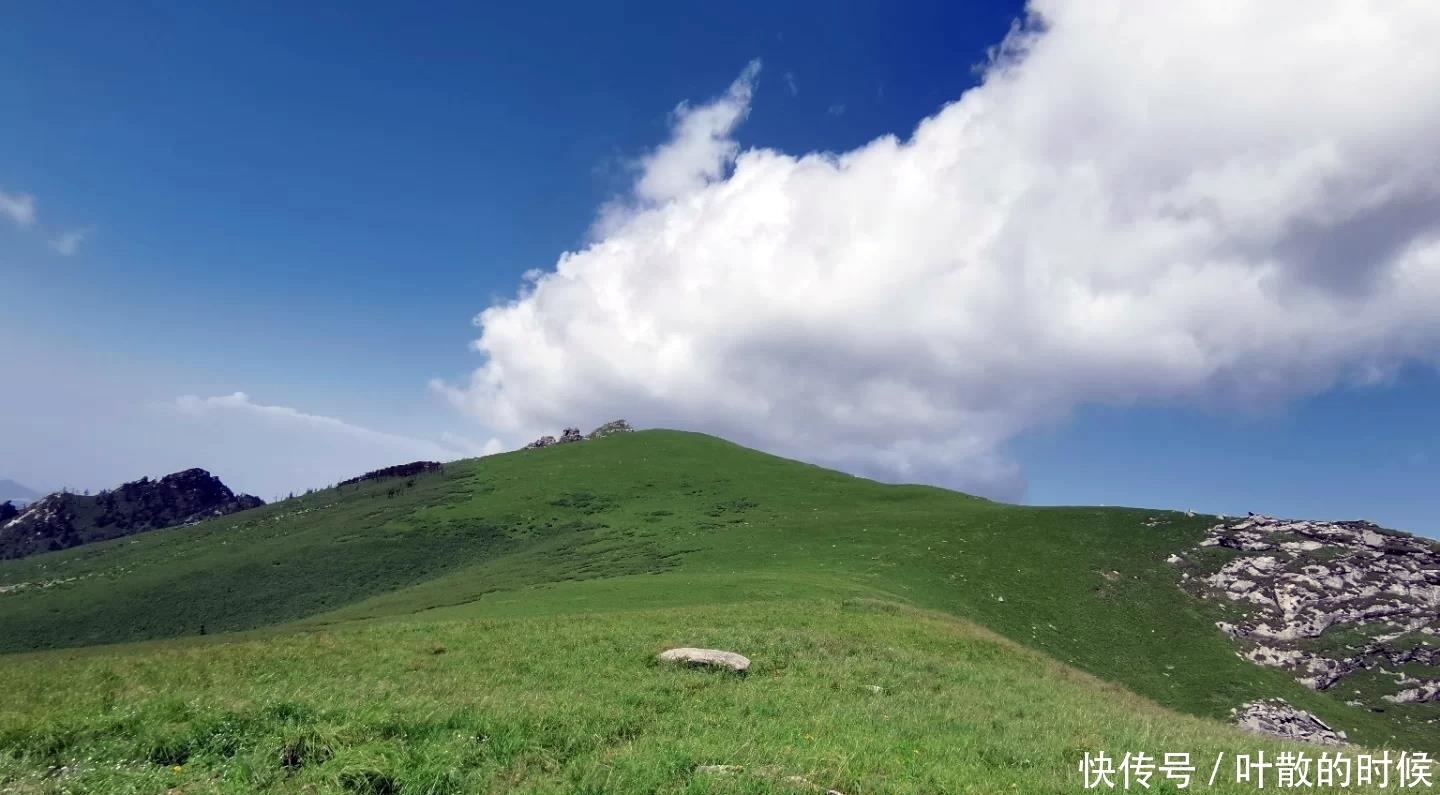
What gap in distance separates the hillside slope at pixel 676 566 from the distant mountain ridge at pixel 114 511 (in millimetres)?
59027

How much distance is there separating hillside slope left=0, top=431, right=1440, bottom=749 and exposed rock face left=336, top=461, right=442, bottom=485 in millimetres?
19640

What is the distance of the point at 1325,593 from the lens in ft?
162

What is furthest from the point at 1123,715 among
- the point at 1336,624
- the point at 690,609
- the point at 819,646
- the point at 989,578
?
the point at 1336,624

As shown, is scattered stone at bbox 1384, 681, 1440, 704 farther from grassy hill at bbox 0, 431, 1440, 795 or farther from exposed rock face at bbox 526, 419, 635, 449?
exposed rock face at bbox 526, 419, 635, 449

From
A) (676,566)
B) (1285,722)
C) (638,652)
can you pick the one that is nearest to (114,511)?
(676,566)

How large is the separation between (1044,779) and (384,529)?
95341 mm

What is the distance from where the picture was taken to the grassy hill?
12125 millimetres

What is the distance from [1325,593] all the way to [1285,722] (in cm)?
1963

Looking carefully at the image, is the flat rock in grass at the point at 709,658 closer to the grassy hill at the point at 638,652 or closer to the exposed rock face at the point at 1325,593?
the grassy hill at the point at 638,652

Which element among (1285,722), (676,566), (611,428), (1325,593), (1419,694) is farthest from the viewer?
(611,428)

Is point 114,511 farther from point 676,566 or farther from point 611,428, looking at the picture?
point 676,566

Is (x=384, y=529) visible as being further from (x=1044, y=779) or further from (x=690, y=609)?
(x=1044, y=779)

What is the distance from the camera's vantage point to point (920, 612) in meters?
37.4

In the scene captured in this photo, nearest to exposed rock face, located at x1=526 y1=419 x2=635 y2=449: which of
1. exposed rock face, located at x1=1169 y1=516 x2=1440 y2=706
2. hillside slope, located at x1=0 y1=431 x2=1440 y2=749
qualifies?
hillside slope, located at x1=0 y1=431 x2=1440 y2=749
